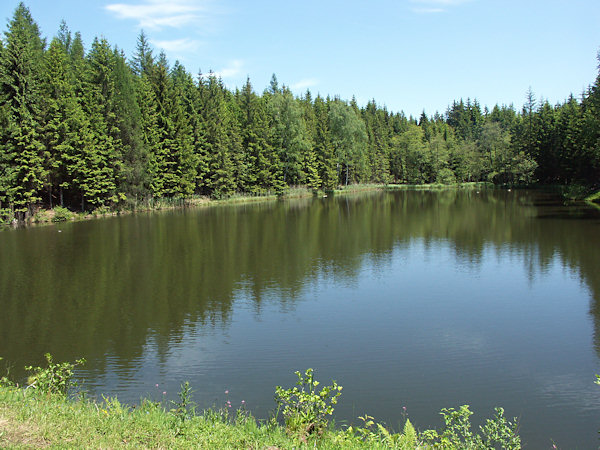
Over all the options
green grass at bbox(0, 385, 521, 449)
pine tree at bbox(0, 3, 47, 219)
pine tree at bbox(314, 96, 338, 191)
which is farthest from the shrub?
pine tree at bbox(314, 96, 338, 191)

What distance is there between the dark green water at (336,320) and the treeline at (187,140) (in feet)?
41.0

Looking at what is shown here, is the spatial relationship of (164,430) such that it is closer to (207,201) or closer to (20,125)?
(20,125)

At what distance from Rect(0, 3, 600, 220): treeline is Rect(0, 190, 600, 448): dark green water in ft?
41.0

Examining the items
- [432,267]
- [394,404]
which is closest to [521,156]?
[432,267]

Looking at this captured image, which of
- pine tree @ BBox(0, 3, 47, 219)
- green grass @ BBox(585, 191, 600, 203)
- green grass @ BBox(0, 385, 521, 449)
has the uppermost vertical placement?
pine tree @ BBox(0, 3, 47, 219)

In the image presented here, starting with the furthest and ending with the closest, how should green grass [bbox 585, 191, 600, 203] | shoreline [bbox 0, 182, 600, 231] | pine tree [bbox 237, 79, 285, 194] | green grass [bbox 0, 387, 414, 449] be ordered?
1. pine tree [bbox 237, 79, 285, 194]
2. green grass [bbox 585, 191, 600, 203]
3. shoreline [bbox 0, 182, 600, 231]
4. green grass [bbox 0, 387, 414, 449]

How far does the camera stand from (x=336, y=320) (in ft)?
40.9

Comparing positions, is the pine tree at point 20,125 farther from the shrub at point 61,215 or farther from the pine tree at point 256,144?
the pine tree at point 256,144

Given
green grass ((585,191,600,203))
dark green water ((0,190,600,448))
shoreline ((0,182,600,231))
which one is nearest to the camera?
dark green water ((0,190,600,448))

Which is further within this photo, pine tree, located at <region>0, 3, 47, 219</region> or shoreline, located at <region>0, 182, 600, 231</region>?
shoreline, located at <region>0, 182, 600, 231</region>

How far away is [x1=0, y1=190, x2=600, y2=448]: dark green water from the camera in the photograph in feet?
27.3

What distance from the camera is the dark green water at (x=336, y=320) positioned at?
8336 millimetres

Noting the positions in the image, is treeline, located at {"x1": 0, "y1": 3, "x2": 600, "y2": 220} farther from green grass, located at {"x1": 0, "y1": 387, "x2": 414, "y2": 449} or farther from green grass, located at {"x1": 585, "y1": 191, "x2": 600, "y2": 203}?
green grass, located at {"x1": 0, "y1": 387, "x2": 414, "y2": 449}

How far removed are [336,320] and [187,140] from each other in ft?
135
